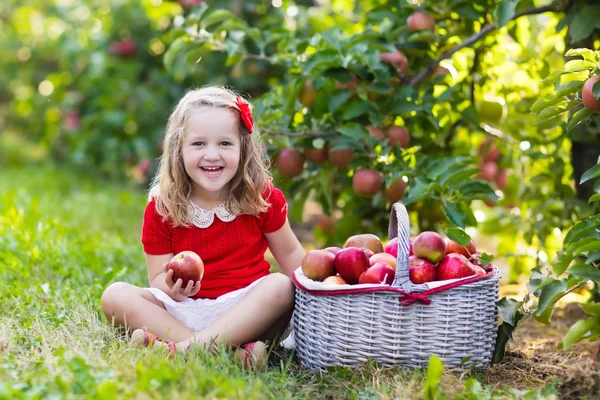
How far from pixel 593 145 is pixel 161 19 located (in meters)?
3.65

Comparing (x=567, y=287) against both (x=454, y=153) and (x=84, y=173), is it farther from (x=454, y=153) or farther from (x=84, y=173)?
(x=84, y=173)

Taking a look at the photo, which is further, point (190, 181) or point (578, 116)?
point (190, 181)

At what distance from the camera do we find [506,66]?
3391mm

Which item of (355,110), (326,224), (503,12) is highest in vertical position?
(503,12)

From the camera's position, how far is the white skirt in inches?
93.3

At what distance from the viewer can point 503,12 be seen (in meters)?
2.61

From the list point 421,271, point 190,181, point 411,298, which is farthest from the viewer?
point 190,181

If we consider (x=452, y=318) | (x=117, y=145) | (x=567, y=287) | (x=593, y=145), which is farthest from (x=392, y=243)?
(x=117, y=145)

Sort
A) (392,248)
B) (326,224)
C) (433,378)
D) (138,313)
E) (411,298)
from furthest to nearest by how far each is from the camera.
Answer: (326,224) < (392,248) < (138,313) < (411,298) < (433,378)

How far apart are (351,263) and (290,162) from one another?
95 cm

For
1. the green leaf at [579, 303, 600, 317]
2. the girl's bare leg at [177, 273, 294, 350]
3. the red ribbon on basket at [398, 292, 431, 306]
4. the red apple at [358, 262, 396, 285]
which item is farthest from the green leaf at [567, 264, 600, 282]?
the girl's bare leg at [177, 273, 294, 350]

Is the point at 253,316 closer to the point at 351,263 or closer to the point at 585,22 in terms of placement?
the point at 351,263

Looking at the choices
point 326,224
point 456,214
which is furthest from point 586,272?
point 326,224

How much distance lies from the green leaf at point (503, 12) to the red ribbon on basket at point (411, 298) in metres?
1.04
